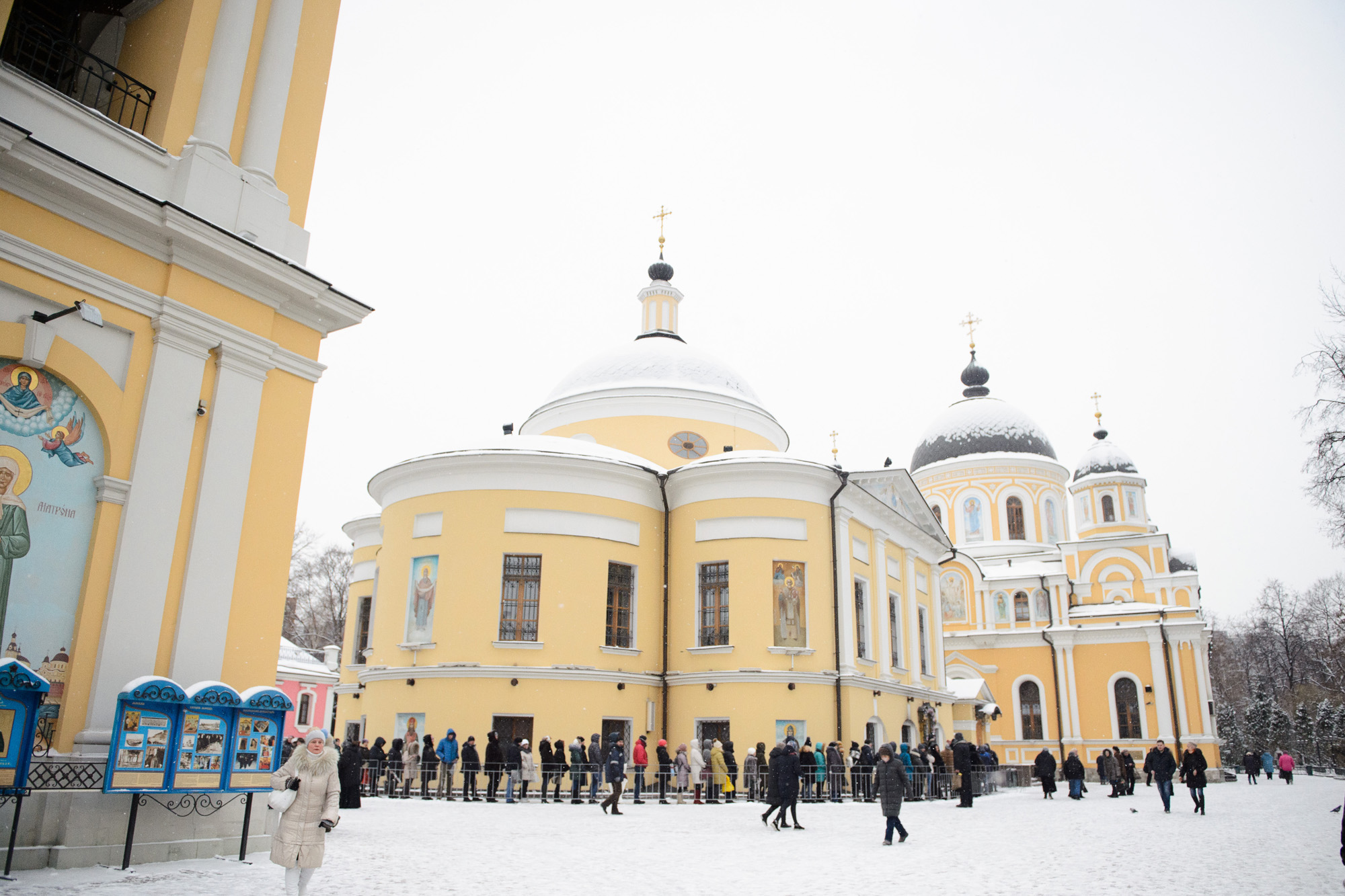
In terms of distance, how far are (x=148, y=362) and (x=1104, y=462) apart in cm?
4501

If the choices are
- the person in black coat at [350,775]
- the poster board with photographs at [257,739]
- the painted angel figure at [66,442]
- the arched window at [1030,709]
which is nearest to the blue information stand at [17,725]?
the poster board with photographs at [257,739]

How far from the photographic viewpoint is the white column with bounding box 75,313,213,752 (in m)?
8.72

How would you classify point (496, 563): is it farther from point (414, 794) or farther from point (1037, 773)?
point (1037, 773)

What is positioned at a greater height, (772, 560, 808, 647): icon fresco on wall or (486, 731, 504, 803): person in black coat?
(772, 560, 808, 647): icon fresco on wall

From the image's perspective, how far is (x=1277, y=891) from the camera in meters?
8.65

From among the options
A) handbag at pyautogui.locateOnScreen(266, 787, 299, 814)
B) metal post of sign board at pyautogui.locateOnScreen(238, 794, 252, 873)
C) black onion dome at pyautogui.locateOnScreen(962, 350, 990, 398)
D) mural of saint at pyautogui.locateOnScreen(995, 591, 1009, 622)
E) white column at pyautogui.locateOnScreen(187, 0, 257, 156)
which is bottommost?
metal post of sign board at pyautogui.locateOnScreen(238, 794, 252, 873)

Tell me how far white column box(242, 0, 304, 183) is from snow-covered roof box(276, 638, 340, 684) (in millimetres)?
30229

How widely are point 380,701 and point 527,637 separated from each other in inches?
151

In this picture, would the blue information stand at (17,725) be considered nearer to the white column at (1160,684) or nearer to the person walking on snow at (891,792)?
the person walking on snow at (891,792)

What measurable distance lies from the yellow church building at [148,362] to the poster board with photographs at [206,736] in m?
0.40

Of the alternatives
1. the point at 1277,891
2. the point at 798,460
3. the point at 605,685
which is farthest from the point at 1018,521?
the point at 1277,891

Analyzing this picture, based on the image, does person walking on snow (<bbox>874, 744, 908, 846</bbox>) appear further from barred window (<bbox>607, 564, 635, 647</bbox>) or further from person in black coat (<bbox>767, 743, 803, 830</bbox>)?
barred window (<bbox>607, 564, 635, 647</bbox>)

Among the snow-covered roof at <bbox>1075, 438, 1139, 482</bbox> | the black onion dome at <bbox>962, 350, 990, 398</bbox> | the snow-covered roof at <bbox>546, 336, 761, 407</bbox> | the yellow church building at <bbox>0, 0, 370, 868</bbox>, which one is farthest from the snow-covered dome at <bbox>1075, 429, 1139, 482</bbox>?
the yellow church building at <bbox>0, 0, 370, 868</bbox>

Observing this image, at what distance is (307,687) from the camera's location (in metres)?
38.7
